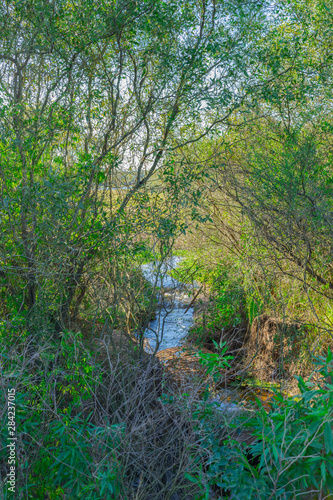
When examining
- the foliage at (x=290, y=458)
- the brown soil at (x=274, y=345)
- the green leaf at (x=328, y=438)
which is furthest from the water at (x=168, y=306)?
the green leaf at (x=328, y=438)

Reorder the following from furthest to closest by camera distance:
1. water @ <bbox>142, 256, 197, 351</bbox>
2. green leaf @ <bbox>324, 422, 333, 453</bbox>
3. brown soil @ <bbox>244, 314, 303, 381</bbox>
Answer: brown soil @ <bbox>244, 314, 303, 381</bbox>, water @ <bbox>142, 256, 197, 351</bbox>, green leaf @ <bbox>324, 422, 333, 453</bbox>

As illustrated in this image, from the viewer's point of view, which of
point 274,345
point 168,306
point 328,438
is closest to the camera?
point 328,438

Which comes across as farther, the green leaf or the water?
the water

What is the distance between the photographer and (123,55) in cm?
611

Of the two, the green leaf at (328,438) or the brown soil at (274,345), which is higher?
the green leaf at (328,438)

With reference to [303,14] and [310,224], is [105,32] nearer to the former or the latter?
[303,14]

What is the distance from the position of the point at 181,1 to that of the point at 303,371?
6.39m

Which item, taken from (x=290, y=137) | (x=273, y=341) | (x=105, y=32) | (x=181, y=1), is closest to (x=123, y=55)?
(x=105, y=32)

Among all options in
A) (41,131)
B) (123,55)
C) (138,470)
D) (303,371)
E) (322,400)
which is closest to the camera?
(322,400)

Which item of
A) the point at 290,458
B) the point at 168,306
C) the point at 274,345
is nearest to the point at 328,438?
the point at 290,458

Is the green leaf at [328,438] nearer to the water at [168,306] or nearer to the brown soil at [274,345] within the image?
the water at [168,306]

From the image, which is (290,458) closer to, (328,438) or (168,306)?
(328,438)

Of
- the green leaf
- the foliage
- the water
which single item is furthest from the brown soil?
the green leaf

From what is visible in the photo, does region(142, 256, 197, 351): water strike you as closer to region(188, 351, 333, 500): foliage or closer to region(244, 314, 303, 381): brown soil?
region(244, 314, 303, 381): brown soil
